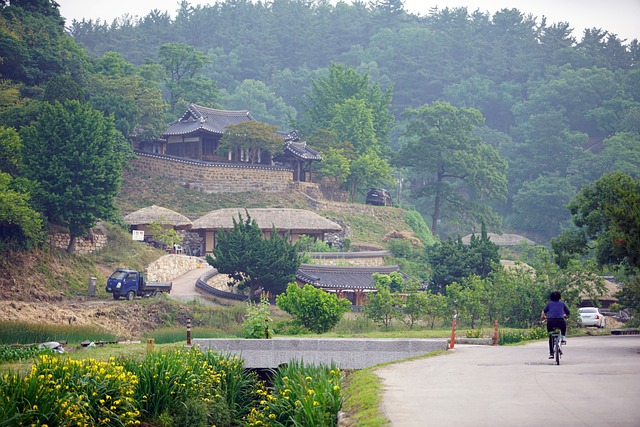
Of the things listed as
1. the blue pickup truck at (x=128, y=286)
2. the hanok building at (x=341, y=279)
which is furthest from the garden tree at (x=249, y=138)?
the blue pickup truck at (x=128, y=286)

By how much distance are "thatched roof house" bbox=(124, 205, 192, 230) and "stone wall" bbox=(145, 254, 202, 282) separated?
2626 mm

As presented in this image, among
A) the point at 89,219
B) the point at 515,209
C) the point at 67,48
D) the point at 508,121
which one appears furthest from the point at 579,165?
the point at 89,219

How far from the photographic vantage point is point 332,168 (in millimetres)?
67438

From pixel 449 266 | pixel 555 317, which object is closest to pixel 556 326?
pixel 555 317

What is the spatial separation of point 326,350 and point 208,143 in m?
47.2

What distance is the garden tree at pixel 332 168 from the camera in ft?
221

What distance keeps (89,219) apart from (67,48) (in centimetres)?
1890

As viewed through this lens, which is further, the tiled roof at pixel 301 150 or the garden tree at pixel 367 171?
the garden tree at pixel 367 171

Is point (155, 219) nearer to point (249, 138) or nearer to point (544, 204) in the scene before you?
point (249, 138)

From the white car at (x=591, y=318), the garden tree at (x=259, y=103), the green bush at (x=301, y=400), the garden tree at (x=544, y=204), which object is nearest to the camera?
the green bush at (x=301, y=400)

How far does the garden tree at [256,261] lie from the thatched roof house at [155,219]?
992cm

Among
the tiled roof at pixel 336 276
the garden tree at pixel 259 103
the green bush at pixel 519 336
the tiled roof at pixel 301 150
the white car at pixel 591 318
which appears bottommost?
the green bush at pixel 519 336

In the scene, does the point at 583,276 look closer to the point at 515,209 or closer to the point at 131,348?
the point at 131,348

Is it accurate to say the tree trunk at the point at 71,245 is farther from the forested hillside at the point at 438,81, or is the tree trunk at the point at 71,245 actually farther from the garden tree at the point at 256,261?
the forested hillside at the point at 438,81
